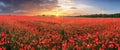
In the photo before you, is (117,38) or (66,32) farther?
(66,32)

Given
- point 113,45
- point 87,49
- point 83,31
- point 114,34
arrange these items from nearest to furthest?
point 87,49 → point 113,45 → point 114,34 → point 83,31

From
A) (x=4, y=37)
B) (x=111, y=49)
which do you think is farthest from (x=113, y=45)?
(x=4, y=37)

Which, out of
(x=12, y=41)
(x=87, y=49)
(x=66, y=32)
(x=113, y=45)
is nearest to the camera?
(x=87, y=49)

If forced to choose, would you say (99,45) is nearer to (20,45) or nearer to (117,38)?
(117,38)

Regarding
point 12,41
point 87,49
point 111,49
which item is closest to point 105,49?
point 111,49

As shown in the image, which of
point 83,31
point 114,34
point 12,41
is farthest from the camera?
point 83,31

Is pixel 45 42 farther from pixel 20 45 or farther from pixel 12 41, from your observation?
pixel 12 41

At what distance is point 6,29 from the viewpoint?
1124 centimetres

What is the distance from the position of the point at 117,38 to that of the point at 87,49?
6.53 feet

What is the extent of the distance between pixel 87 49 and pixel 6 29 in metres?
5.04

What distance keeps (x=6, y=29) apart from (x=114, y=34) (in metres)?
4.47

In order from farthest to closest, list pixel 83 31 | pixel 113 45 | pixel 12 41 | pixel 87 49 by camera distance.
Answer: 1. pixel 83 31
2. pixel 12 41
3. pixel 113 45
4. pixel 87 49

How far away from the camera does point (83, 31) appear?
11961 millimetres

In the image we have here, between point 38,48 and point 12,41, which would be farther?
point 12,41
